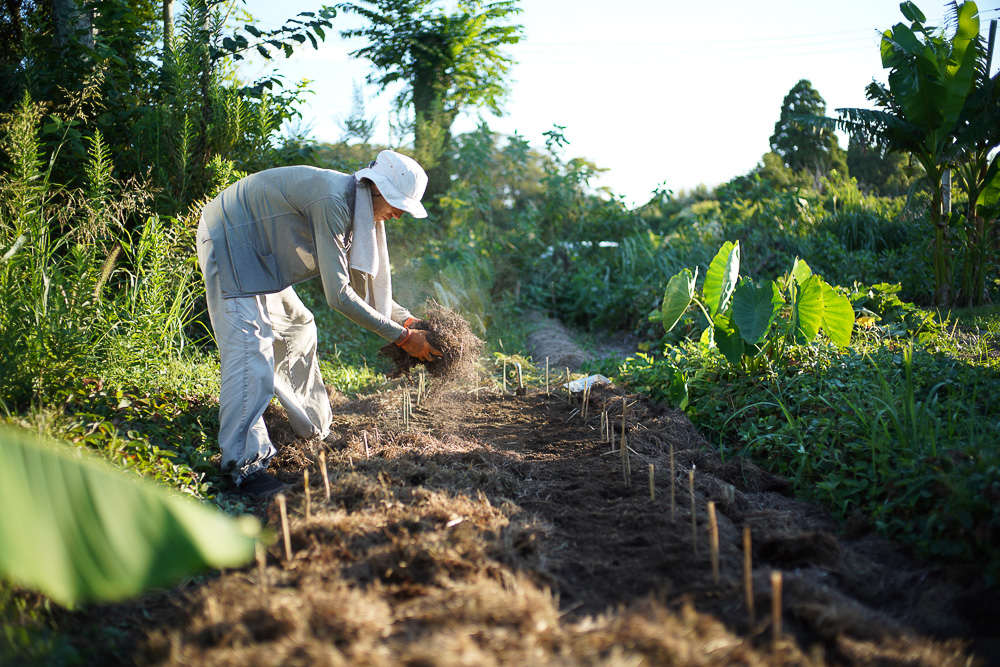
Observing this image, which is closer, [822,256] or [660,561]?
[660,561]

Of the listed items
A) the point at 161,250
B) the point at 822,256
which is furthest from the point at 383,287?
the point at 822,256

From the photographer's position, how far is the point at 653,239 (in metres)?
9.32

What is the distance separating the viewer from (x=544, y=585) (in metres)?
1.85

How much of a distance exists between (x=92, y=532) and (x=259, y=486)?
1.82 m

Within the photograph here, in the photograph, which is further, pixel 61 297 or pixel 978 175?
pixel 978 175

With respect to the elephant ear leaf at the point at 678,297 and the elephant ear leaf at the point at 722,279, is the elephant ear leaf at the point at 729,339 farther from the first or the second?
the elephant ear leaf at the point at 678,297

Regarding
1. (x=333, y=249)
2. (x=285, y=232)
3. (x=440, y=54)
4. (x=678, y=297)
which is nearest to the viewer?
(x=333, y=249)

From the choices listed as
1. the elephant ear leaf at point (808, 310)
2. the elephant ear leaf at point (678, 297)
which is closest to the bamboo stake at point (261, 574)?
Answer: the elephant ear leaf at point (678, 297)

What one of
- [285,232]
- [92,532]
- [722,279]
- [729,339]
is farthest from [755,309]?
[92,532]

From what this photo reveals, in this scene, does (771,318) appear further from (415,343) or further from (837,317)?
(415,343)

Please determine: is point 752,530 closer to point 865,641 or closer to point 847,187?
point 865,641

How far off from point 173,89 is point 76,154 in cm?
102

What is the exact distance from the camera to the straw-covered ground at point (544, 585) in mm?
1481

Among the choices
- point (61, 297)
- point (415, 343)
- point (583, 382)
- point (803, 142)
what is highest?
point (803, 142)
